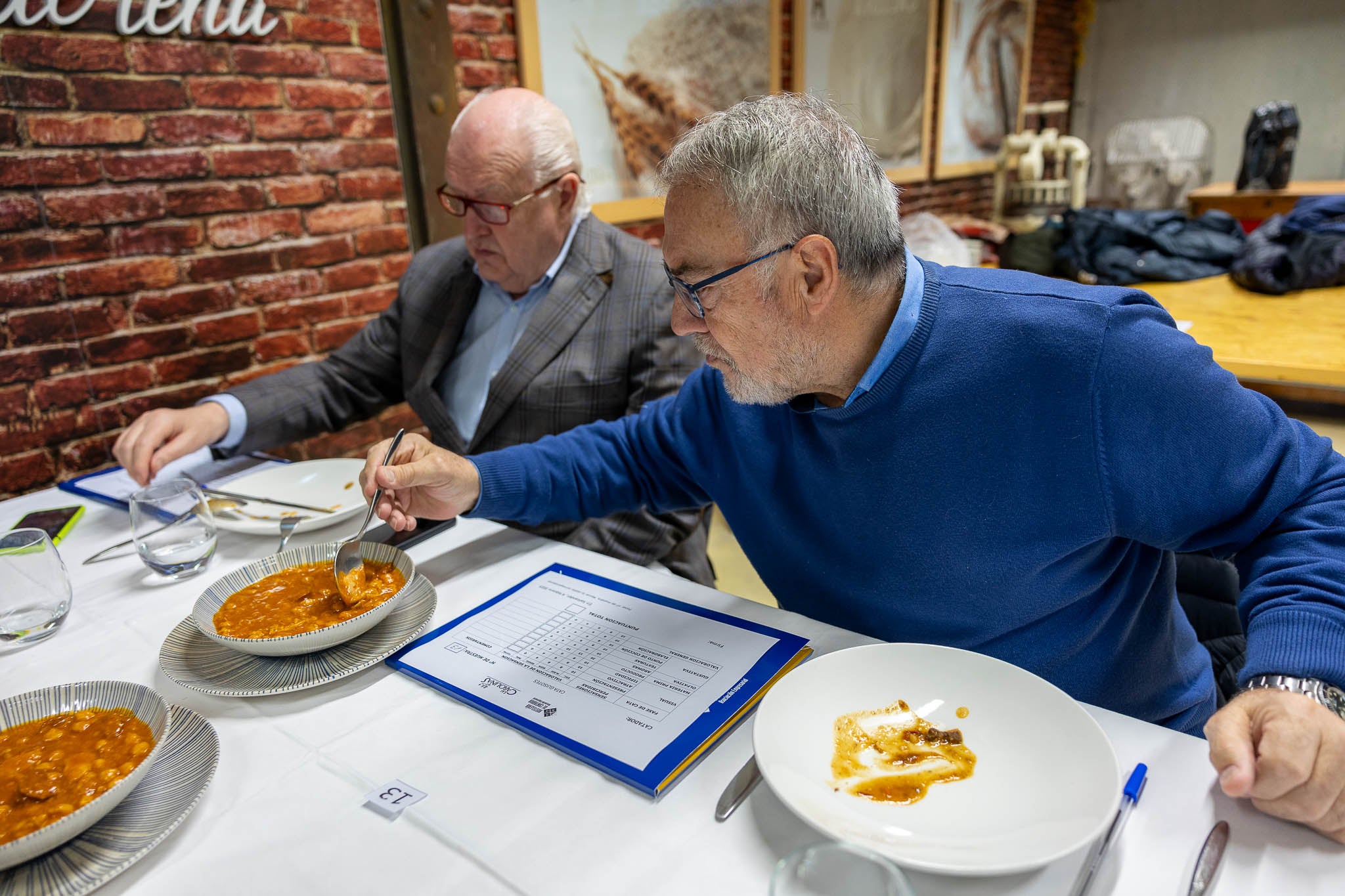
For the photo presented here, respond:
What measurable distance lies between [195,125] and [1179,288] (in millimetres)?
3789

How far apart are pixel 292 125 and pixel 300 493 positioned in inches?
47.4

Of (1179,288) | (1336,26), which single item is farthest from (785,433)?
(1336,26)

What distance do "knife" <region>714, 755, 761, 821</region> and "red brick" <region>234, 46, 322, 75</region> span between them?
2166 mm

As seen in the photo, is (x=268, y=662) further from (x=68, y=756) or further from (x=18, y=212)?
(x=18, y=212)

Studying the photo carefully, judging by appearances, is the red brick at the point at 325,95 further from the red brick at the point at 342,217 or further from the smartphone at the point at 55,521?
the smartphone at the point at 55,521

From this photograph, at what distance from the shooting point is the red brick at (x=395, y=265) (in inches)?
98.9

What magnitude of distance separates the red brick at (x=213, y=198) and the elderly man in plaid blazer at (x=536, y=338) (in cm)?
53

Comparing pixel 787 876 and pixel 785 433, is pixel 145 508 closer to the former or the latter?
pixel 785 433

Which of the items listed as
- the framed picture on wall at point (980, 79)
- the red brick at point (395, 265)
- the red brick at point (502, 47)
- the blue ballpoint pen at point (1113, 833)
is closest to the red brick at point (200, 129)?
the red brick at point (395, 265)

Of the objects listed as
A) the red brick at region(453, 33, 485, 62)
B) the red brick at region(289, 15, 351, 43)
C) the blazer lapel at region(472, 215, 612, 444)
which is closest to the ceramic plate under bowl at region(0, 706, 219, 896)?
the blazer lapel at region(472, 215, 612, 444)

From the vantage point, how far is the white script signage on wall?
173 cm

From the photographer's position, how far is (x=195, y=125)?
79.9 inches

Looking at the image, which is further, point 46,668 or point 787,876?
point 46,668

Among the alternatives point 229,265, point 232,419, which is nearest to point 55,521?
point 232,419
